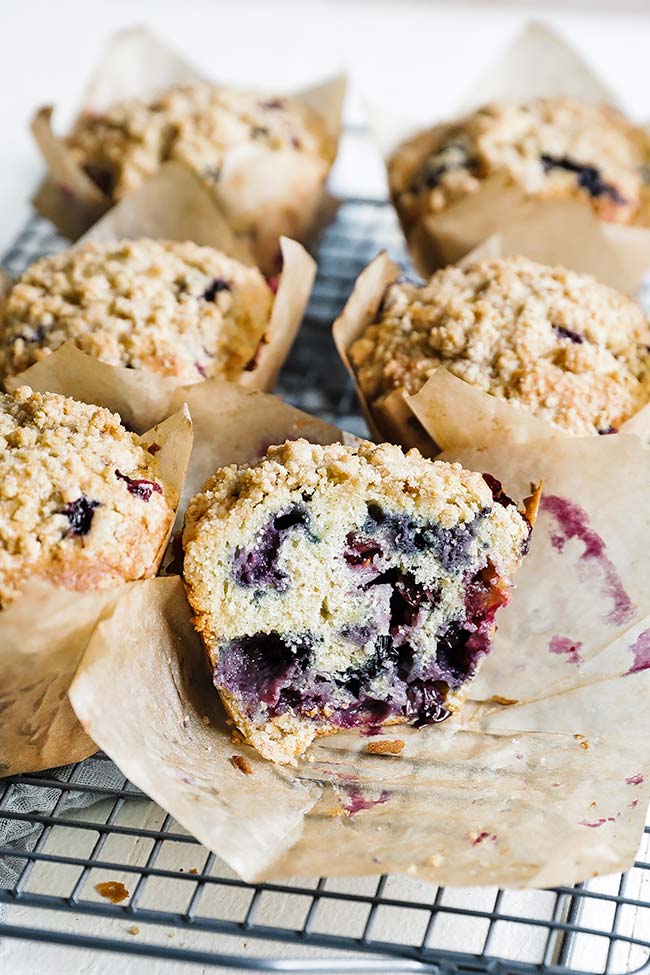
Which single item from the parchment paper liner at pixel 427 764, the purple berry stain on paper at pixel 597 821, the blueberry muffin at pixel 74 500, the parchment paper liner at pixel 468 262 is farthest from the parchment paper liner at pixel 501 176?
the purple berry stain on paper at pixel 597 821

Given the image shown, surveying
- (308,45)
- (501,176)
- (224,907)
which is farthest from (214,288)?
(308,45)

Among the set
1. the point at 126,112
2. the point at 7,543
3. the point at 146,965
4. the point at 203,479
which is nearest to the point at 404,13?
the point at 126,112

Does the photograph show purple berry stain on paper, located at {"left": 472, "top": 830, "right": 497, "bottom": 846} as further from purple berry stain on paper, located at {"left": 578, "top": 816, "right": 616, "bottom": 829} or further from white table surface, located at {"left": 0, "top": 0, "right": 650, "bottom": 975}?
white table surface, located at {"left": 0, "top": 0, "right": 650, "bottom": 975}

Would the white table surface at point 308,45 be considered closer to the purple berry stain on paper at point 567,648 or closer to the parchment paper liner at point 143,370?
the parchment paper liner at point 143,370

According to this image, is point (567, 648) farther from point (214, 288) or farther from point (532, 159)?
point (532, 159)

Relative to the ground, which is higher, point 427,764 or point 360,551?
point 360,551

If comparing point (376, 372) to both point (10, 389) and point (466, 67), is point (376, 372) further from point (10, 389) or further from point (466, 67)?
point (466, 67)
